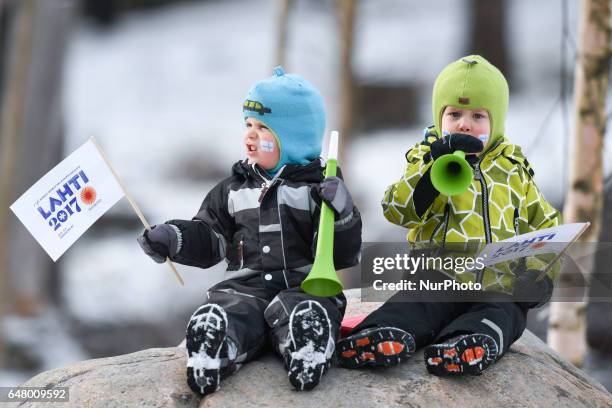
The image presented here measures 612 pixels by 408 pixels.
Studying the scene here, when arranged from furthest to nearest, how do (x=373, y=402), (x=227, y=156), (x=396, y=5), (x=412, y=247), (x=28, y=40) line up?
(x=396, y=5) → (x=227, y=156) → (x=28, y=40) → (x=412, y=247) → (x=373, y=402)

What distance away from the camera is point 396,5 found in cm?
1438

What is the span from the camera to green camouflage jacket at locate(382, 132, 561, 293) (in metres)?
3.96

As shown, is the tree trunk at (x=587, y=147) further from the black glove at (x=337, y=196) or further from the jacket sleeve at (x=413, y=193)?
the black glove at (x=337, y=196)

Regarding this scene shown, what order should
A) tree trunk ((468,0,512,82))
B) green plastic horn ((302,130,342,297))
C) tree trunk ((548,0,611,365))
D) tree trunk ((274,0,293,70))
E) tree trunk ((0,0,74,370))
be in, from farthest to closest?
tree trunk ((468,0,512,82)), tree trunk ((0,0,74,370)), tree trunk ((274,0,293,70)), tree trunk ((548,0,611,365)), green plastic horn ((302,130,342,297))

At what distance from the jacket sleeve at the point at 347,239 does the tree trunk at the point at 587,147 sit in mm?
2204

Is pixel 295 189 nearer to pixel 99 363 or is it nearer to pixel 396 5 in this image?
pixel 99 363

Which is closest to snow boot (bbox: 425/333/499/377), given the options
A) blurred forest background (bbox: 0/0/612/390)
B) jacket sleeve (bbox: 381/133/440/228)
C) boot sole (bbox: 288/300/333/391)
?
boot sole (bbox: 288/300/333/391)

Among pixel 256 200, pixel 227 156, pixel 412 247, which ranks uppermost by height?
pixel 256 200

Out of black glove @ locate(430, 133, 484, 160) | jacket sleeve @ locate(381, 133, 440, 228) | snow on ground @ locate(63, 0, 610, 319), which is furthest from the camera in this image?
snow on ground @ locate(63, 0, 610, 319)

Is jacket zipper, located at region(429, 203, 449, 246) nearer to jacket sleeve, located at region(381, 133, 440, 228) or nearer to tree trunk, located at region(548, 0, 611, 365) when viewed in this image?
jacket sleeve, located at region(381, 133, 440, 228)

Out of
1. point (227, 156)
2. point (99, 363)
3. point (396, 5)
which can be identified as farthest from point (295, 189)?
point (396, 5)

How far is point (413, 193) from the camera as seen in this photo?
3941 millimetres

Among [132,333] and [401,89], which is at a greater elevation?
[401,89]

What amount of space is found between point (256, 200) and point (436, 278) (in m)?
0.73
